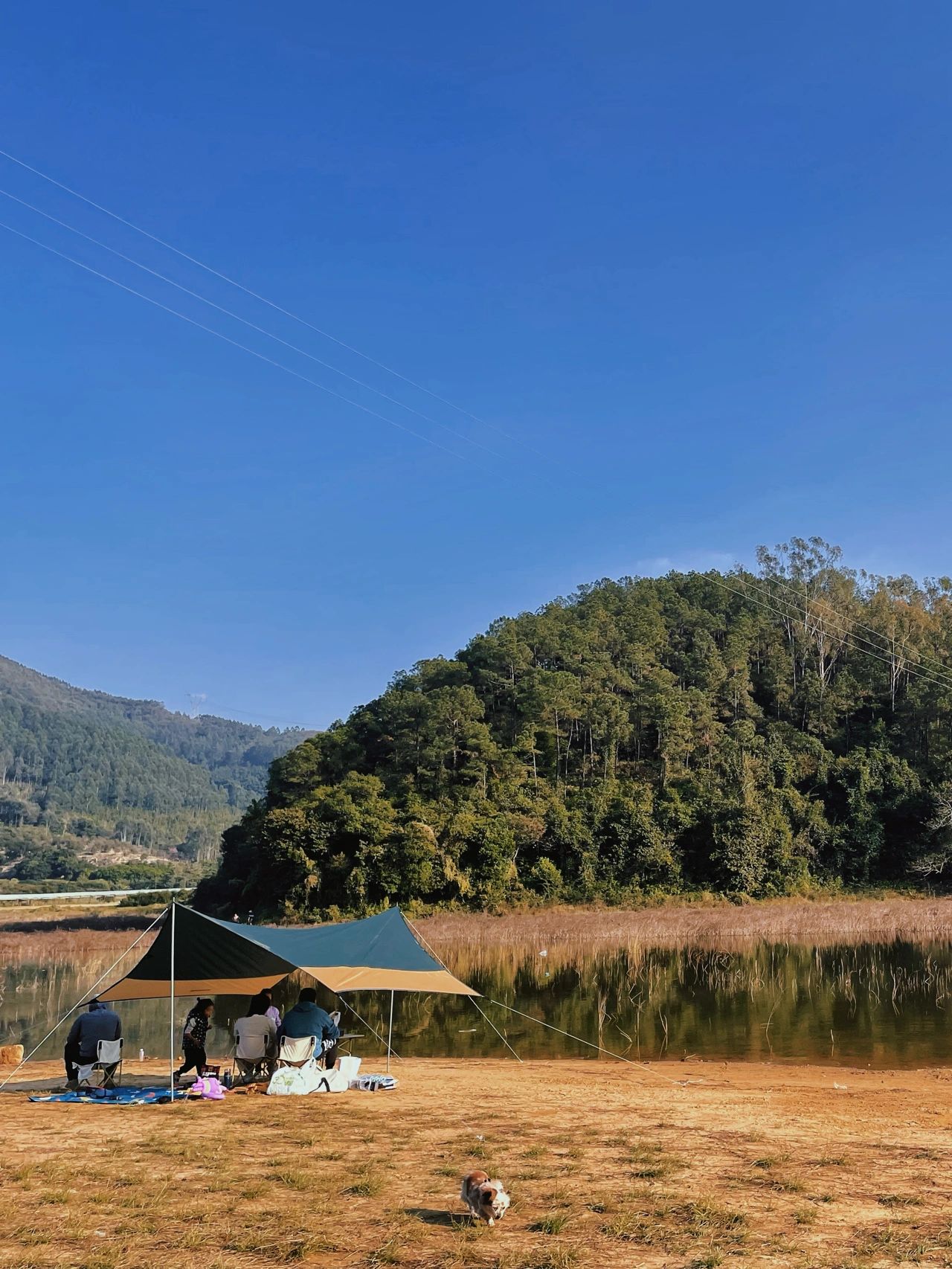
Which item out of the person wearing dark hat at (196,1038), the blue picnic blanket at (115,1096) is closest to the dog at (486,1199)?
the blue picnic blanket at (115,1096)

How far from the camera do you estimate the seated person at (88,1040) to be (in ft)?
38.2

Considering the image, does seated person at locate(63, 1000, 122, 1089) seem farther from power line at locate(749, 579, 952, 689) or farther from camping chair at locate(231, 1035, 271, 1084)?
power line at locate(749, 579, 952, 689)

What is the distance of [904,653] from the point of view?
234 feet

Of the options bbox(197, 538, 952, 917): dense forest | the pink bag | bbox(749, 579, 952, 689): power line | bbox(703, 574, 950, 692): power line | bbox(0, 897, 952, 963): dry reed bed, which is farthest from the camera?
bbox(749, 579, 952, 689): power line

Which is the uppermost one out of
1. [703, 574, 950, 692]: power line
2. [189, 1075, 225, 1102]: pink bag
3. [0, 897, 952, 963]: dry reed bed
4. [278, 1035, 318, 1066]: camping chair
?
[703, 574, 950, 692]: power line

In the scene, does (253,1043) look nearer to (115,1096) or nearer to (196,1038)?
(196,1038)

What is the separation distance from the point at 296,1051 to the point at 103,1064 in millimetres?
2229

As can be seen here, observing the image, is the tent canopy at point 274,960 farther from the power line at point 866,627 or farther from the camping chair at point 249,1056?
the power line at point 866,627

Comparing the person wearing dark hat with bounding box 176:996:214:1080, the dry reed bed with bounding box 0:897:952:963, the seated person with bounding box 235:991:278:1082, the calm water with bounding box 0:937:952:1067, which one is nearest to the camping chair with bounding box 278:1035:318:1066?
the seated person with bounding box 235:991:278:1082

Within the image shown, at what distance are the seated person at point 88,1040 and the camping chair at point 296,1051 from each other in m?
1.93

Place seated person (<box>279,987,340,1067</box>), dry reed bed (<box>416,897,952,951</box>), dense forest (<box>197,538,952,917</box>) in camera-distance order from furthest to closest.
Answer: dense forest (<box>197,538,952,917</box>) < dry reed bed (<box>416,897,952,951</box>) < seated person (<box>279,987,340,1067</box>)

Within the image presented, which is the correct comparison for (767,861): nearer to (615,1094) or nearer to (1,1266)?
(615,1094)

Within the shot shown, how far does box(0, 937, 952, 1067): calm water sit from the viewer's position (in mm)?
16297

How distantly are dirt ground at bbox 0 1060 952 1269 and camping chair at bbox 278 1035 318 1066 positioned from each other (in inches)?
23.9
